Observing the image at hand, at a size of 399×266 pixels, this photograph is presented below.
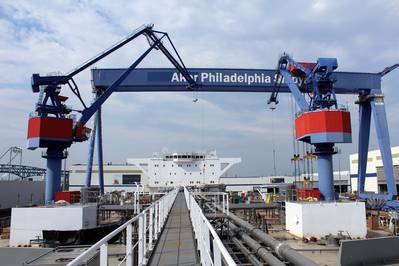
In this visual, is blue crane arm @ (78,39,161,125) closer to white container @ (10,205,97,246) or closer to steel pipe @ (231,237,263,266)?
white container @ (10,205,97,246)

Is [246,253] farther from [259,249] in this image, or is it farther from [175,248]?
[175,248]

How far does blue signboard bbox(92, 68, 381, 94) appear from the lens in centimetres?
2978

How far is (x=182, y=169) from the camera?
53.8 metres

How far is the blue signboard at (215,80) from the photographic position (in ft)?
97.7

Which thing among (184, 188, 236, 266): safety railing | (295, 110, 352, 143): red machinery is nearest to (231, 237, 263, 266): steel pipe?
(184, 188, 236, 266): safety railing

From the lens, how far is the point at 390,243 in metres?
15.4

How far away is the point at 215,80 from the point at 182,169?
2539 centimetres

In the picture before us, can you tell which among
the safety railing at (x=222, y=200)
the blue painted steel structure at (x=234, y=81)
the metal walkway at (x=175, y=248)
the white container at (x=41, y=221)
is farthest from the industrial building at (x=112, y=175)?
the metal walkway at (x=175, y=248)

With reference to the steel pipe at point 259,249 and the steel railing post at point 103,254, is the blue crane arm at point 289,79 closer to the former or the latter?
the steel pipe at point 259,249

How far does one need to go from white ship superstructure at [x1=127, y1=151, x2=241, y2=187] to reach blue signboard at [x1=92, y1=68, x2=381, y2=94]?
79.2ft

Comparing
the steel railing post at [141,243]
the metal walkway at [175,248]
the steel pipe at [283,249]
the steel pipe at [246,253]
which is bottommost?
the steel pipe at [246,253]

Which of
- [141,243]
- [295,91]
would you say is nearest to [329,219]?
[295,91]

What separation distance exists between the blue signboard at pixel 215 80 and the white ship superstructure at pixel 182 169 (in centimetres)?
2415

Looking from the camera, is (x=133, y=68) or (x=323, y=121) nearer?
(x=323, y=121)
